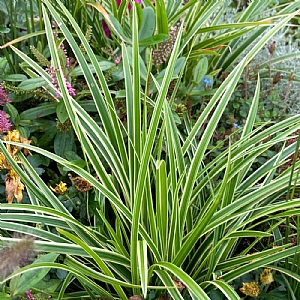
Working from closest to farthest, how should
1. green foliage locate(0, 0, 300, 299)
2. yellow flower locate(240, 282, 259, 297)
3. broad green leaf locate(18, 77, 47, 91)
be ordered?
green foliage locate(0, 0, 300, 299), yellow flower locate(240, 282, 259, 297), broad green leaf locate(18, 77, 47, 91)

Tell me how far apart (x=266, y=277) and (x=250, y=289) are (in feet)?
0.18

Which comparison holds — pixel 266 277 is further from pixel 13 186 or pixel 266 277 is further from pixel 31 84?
pixel 31 84

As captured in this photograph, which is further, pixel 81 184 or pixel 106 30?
pixel 106 30

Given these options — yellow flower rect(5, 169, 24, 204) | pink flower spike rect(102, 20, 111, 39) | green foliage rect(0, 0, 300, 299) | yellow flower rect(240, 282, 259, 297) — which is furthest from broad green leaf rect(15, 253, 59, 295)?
pink flower spike rect(102, 20, 111, 39)

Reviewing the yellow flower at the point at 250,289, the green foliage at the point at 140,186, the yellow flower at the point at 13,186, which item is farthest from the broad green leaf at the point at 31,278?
the yellow flower at the point at 250,289

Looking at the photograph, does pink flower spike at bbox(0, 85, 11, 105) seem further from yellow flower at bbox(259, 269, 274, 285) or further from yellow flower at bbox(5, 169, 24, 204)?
yellow flower at bbox(259, 269, 274, 285)

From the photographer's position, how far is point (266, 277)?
1.00m

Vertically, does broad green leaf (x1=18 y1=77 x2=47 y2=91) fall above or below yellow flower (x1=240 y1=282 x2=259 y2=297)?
above

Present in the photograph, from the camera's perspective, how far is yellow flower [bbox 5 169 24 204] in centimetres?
97

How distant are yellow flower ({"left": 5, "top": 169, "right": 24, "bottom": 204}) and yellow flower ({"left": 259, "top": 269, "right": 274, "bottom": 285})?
64cm

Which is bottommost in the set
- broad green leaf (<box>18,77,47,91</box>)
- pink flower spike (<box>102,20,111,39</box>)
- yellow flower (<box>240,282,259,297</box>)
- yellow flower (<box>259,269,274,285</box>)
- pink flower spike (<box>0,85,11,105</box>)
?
yellow flower (<box>240,282,259,297</box>)

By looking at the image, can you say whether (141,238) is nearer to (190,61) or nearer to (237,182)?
(237,182)

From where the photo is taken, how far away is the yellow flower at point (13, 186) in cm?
97

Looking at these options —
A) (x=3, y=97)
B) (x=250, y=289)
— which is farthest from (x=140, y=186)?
(x=3, y=97)
